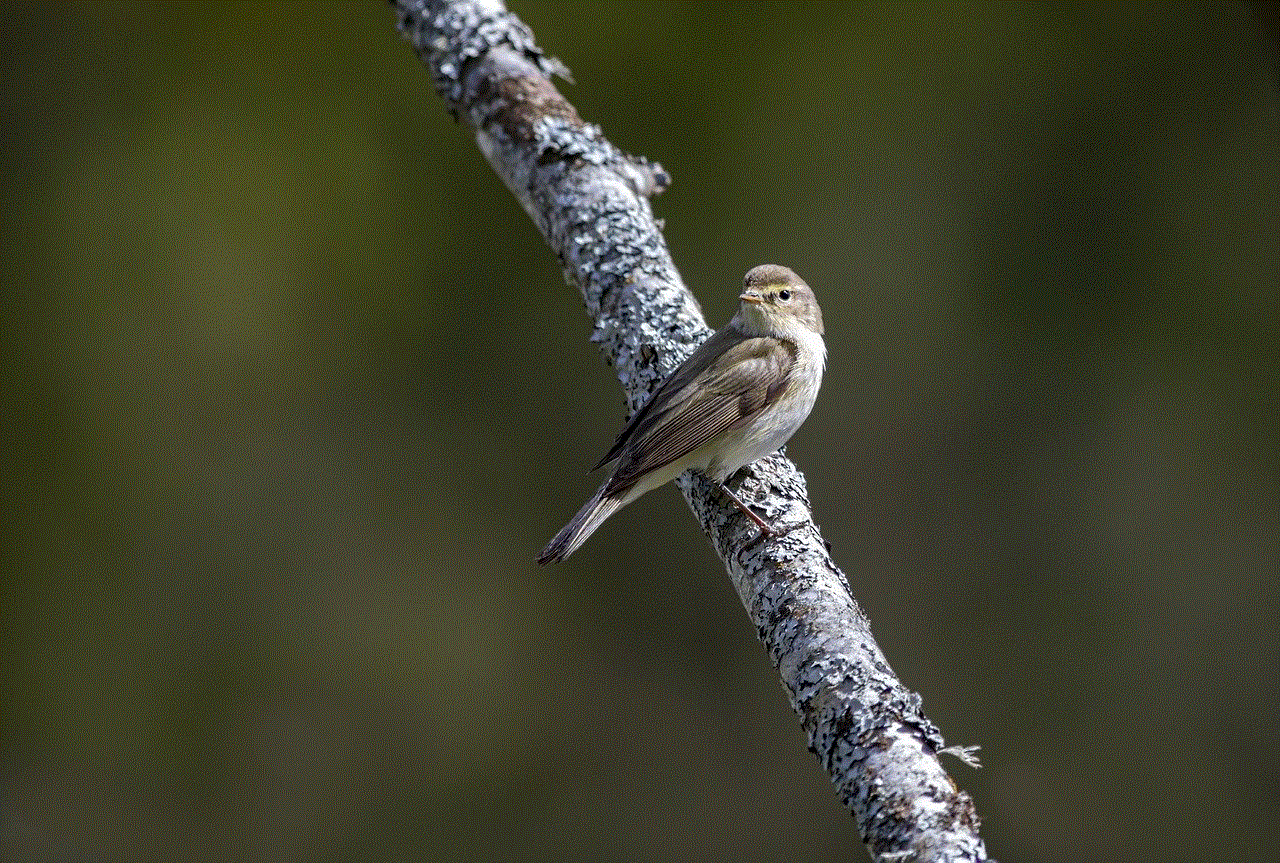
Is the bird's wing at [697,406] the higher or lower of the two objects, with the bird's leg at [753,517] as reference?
higher

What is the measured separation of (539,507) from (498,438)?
0.38 m

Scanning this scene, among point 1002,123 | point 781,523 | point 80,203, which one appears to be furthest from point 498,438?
point 781,523

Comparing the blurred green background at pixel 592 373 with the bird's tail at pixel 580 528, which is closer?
the bird's tail at pixel 580 528

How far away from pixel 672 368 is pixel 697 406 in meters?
0.20

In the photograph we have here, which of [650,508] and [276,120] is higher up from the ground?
[276,120]

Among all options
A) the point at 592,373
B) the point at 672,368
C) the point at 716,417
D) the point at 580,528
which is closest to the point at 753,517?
the point at 716,417

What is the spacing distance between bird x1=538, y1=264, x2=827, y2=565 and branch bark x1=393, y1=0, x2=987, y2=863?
7cm

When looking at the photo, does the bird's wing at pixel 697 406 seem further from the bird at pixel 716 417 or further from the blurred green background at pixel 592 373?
the blurred green background at pixel 592 373

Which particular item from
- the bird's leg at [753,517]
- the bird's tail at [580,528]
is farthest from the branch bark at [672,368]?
the bird's tail at [580,528]

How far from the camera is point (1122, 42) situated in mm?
5352

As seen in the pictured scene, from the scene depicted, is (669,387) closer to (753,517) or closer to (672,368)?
(672,368)

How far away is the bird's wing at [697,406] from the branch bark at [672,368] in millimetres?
121

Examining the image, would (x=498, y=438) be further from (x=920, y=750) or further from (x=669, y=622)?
(x=920, y=750)

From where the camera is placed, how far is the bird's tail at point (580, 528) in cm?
243
